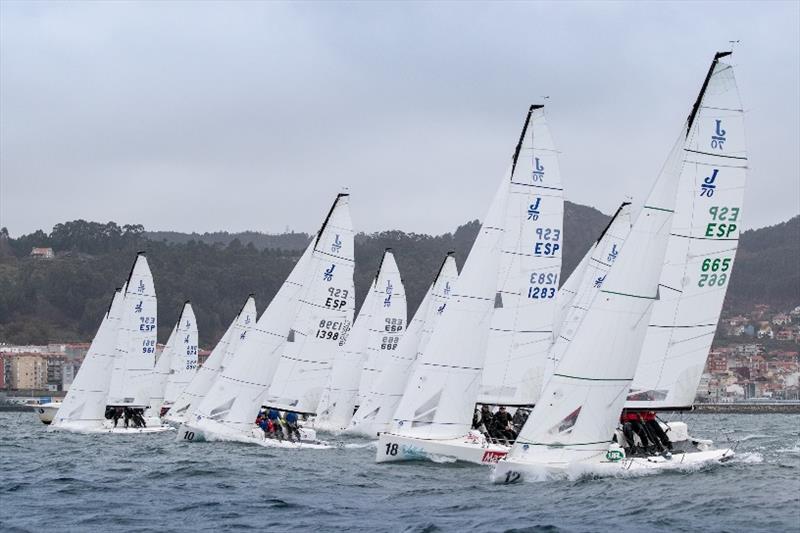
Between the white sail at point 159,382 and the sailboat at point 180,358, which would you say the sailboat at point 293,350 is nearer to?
the white sail at point 159,382

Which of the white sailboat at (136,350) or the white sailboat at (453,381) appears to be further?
the white sailboat at (136,350)

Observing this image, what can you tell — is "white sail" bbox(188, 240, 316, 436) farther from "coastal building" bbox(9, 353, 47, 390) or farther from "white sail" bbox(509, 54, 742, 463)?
"coastal building" bbox(9, 353, 47, 390)

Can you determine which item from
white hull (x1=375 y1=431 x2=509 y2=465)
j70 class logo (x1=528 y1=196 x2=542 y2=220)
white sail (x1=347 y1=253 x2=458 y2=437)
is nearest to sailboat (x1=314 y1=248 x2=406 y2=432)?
white sail (x1=347 y1=253 x2=458 y2=437)

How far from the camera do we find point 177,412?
56594mm

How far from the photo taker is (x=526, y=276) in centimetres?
3241

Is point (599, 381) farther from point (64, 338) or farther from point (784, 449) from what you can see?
point (64, 338)

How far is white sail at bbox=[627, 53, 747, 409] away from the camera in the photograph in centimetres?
2547

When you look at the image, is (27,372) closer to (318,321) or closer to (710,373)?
(710,373)

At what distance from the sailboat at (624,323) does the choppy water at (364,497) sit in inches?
28.5

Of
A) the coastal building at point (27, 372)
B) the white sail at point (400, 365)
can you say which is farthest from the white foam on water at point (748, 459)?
the coastal building at point (27, 372)

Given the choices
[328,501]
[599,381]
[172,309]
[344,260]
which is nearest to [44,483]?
[328,501]

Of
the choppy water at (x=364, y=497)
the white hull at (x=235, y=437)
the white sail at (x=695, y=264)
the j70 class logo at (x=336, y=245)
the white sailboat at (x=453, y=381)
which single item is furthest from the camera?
the j70 class logo at (x=336, y=245)

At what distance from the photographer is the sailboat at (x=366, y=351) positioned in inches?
2015

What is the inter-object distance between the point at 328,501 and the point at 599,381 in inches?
220
